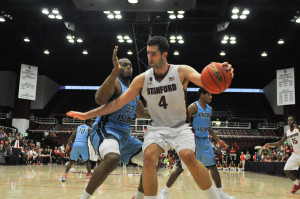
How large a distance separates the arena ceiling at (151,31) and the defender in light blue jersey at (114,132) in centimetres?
593

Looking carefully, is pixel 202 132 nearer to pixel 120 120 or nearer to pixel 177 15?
pixel 120 120

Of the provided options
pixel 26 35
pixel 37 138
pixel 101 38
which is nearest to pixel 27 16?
pixel 26 35

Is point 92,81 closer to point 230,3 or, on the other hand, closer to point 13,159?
point 13,159

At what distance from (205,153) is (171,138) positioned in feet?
8.55

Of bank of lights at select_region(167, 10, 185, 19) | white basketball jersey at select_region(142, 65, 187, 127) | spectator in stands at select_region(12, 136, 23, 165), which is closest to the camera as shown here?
white basketball jersey at select_region(142, 65, 187, 127)

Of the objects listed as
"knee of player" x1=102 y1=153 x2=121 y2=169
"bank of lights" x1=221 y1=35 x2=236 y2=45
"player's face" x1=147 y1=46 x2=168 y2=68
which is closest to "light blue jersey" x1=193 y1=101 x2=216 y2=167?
"knee of player" x1=102 y1=153 x2=121 y2=169

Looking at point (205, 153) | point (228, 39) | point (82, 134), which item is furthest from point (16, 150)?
point (205, 153)

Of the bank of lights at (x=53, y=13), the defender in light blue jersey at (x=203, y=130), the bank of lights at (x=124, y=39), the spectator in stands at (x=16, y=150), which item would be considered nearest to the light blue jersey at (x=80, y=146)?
the defender in light blue jersey at (x=203, y=130)

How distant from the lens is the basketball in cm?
292

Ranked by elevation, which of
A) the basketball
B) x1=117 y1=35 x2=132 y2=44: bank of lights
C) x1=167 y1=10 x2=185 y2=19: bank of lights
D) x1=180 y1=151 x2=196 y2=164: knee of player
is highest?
x1=117 y1=35 x2=132 y2=44: bank of lights

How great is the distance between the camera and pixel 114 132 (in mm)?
3863

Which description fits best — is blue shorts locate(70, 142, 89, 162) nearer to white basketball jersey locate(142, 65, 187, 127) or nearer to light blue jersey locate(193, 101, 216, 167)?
light blue jersey locate(193, 101, 216, 167)

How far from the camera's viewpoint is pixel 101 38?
73.9 feet

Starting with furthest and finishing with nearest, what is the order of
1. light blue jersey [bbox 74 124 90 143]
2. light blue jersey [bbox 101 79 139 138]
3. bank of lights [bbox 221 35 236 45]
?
1. bank of lights [bbox 221 35 236 45]
2. light blue jersey [bbox 74 124 90 143]
3. light blue jersey [bbox 101 79 139 138]
